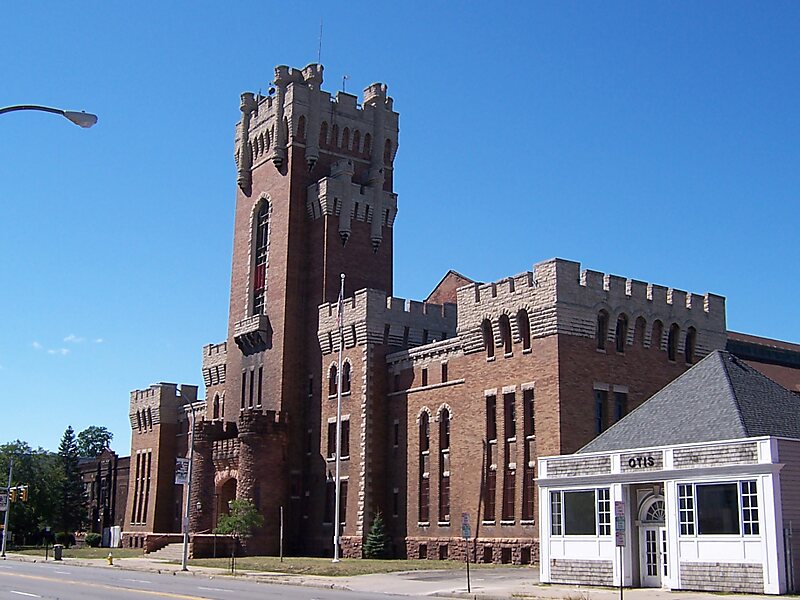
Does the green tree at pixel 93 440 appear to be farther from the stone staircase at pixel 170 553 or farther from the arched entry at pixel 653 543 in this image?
the arched entry at pixel 653 543

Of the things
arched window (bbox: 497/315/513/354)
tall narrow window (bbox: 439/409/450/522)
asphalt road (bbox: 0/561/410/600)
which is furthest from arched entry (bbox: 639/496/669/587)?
tall narrow window (bbox: 439/409/450/522)

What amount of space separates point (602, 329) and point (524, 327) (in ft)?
12.6

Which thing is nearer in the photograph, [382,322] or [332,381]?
[382,322]

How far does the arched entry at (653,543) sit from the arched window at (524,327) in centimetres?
1567

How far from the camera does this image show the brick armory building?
162ft

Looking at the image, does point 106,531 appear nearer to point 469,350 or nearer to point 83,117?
point 469,350

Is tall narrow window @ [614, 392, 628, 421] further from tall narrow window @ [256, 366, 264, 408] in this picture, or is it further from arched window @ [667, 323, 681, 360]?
tall narrow window @ [256, 366, 264, 408]

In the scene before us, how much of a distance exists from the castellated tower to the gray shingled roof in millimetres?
29464

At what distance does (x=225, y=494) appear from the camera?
6644 centimetres

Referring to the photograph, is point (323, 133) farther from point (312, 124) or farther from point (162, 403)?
point (162, 403)

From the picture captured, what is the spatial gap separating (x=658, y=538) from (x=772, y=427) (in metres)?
5.36

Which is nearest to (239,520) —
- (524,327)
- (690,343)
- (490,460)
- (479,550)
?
(479,550)

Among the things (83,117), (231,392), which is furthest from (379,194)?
(83,117)

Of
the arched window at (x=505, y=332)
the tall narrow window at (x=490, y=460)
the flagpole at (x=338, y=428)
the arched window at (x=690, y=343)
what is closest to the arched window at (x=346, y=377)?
the flagpole at (x=338, y=428)
